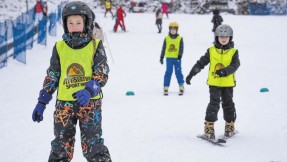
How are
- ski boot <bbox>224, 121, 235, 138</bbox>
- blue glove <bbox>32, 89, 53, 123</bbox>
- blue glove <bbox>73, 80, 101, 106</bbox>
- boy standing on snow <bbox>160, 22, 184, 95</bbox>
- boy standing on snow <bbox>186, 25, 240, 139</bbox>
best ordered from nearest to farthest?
blue glove <bbox>73, 80, 101, 106</bbox>
blue glove <bbox>32, 89, 53, 123</bbox>
boy standing on snow <bbox>186, 25, 240, 139</bbox>
ski boot <bbox>224, 121, 235, 138</bbox>
boy standing on snow <bbox>160, 22, 184, 95</bbox>

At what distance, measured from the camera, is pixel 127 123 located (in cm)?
711

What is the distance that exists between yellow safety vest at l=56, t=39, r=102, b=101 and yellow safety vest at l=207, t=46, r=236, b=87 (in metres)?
2.69

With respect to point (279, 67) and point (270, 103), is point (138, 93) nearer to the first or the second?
point (270, 103)

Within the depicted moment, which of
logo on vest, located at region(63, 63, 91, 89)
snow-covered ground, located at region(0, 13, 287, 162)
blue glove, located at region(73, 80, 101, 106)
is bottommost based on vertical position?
snow-covered ground, located at region(0, 13, 287, 162)

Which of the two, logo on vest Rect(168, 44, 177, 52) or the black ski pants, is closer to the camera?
the black ski pants

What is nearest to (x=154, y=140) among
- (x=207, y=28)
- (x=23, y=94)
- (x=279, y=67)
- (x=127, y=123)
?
(x=127, y=123)

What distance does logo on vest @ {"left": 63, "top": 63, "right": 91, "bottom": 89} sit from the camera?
3684mm

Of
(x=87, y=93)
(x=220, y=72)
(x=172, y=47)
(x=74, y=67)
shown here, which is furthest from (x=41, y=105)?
(x=172, y=47)

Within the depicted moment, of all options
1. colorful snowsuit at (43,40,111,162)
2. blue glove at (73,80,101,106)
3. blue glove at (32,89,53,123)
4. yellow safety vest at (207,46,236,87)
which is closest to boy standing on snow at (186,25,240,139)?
yellow safety vest at (207,46,236,87)

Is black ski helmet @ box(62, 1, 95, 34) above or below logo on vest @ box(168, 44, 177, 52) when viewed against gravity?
above

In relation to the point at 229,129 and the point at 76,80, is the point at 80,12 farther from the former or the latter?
the point at 229,129

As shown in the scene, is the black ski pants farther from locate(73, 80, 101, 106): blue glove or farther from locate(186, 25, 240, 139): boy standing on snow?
locate(73, 80, 101, 106): blue glove

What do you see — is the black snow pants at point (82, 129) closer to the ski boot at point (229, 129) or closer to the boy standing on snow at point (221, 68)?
the boy standing on snow at point (221, 68)


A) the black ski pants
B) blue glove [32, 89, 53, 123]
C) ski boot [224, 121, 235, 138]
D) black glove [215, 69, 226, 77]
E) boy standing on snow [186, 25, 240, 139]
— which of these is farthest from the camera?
ski boot [224, 121, 235, 138]
